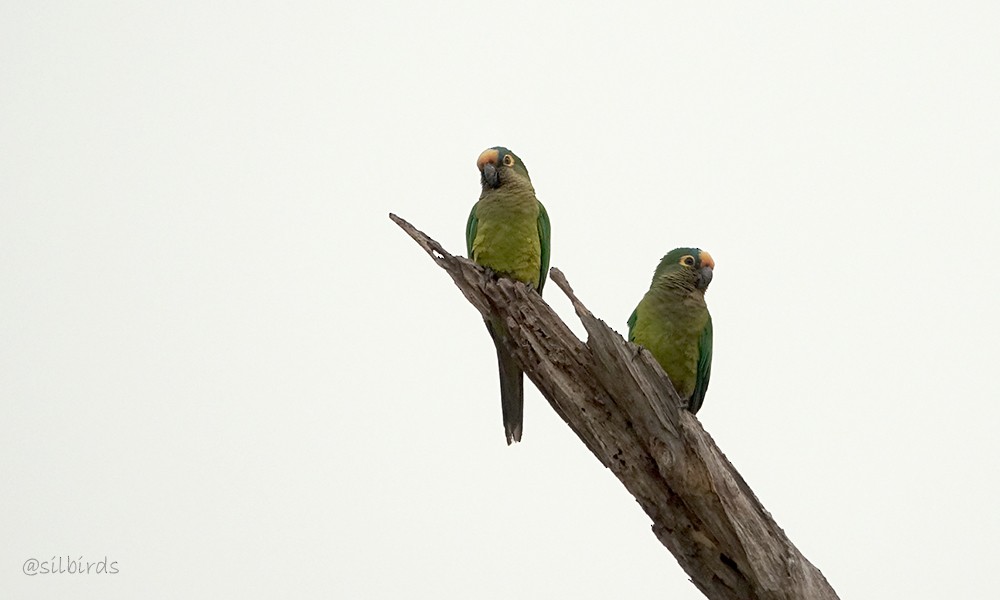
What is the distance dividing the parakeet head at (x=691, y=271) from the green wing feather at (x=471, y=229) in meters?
1.75

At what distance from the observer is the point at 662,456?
595cm

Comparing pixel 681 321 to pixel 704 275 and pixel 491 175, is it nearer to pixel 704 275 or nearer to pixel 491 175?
pixel 704 275

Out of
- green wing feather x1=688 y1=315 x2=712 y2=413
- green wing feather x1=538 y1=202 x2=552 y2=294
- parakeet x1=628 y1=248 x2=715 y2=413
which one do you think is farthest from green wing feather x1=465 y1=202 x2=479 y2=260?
green wing feather x1=688 y1=315 x2=712 y2=413

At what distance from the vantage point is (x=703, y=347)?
7543 mm

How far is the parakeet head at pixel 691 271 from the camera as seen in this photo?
24.9ft

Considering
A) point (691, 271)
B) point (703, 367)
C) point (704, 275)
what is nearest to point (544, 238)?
point (691, 271)

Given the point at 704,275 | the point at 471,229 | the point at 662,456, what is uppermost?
the point at 471,229

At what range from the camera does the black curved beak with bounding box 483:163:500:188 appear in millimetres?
7742

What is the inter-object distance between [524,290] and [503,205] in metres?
1.26

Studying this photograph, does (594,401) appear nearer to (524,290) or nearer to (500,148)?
(524,290)

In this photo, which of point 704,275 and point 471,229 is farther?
point 471,229

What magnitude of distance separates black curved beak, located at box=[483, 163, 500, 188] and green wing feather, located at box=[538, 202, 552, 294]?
46cm

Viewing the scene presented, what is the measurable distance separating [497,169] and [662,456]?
125 inches

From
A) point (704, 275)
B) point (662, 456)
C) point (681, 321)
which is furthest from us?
point (704, 275)
